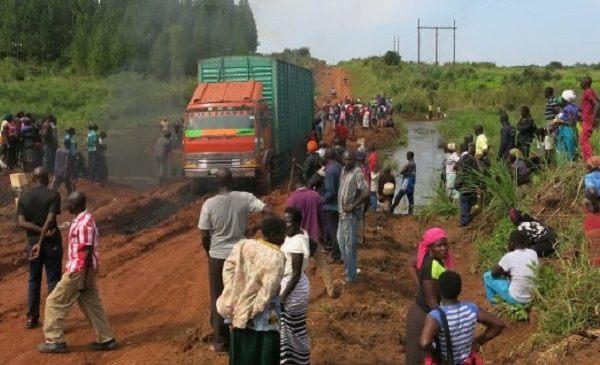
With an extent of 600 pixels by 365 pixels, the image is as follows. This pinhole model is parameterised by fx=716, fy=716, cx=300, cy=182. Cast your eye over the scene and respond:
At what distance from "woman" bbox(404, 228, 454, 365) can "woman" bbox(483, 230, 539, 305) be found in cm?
257

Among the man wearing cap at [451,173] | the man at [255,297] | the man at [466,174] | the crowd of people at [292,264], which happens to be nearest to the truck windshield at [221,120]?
the crowd of people at [292,264]

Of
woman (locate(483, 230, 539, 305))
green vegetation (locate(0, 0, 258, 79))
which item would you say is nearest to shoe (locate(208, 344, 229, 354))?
woman (locate(483, 230, 539, 305))

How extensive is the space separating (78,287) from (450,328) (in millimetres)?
3971

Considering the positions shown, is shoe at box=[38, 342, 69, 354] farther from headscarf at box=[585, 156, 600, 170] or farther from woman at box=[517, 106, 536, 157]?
woman at box=[517, 106, 536, 157]

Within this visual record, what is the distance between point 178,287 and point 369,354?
343 cm

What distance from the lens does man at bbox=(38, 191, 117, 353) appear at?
6.97 meters

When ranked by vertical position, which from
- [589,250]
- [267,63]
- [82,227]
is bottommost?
[589,250]

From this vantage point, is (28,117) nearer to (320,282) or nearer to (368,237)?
(368,237)

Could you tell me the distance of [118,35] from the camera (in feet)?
162

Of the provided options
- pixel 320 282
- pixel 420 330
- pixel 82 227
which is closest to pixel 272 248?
pixel 420 330

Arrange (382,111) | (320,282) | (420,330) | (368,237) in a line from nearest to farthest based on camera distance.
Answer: (420,330)
(320,282)
(368,237)
(382,111)

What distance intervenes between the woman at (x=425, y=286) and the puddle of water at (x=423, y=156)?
10.3 m

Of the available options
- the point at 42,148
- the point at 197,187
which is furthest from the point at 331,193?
the point at 42,148

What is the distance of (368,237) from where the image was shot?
13086 mm
